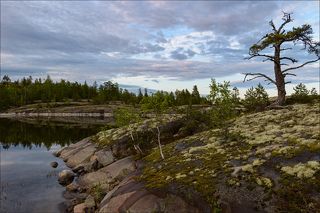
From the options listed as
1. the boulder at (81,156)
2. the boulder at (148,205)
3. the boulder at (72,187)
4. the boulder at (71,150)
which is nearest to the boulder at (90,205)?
the boulder at (148,205)

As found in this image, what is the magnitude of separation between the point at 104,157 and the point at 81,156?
629cm

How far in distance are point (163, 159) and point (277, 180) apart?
11.8 meters

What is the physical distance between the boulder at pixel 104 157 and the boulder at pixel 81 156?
2.48 m

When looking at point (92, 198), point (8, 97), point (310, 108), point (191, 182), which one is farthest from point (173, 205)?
point (8, 97)

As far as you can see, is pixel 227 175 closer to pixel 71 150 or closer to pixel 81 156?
pixel 81 156

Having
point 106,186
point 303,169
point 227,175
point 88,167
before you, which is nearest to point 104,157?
point 88,167

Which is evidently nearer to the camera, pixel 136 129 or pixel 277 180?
pixel 277 180

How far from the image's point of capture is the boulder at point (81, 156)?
4474 centimetres

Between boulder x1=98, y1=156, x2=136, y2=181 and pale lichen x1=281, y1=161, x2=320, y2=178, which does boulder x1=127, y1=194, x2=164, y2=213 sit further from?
boulder x1=98, y1=156, x2=136, y2=181

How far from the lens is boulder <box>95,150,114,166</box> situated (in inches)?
1587

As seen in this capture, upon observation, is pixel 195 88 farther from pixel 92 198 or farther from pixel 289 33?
pixel 92 198

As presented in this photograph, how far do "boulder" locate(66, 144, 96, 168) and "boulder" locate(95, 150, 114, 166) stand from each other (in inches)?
97.5

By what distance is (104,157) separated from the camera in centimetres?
4106

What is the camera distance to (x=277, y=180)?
20484mm
